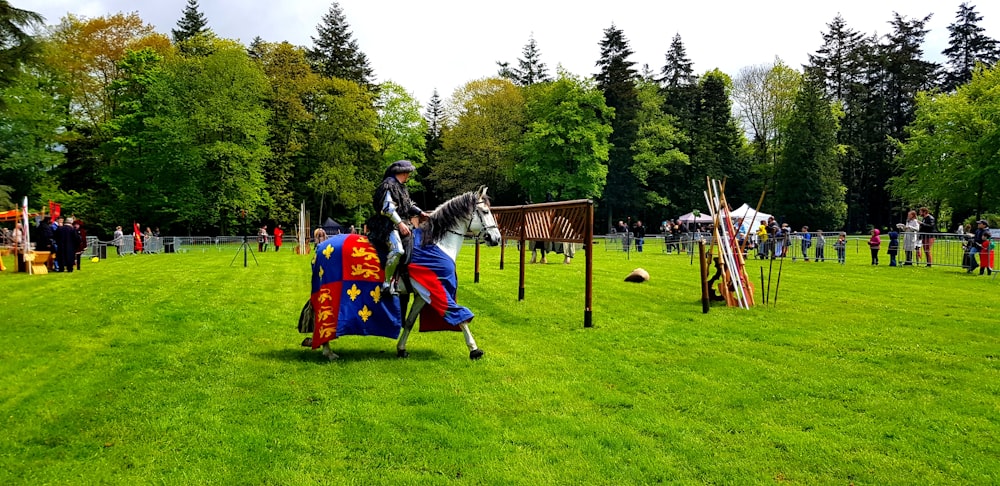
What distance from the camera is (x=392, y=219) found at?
24.1ft

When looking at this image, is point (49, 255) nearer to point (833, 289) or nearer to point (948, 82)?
point (833, 289)

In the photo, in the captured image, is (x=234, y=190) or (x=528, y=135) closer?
(x=234, y=190)

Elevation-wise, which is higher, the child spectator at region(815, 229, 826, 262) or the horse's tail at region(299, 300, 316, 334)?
the child spectator at region(815, 229, 826, 262)

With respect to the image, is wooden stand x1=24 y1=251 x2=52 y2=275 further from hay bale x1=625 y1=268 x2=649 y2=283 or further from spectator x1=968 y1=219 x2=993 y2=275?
spectator x1=968 y1=219 x2=993 y2=275

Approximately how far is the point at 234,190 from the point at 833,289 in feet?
134

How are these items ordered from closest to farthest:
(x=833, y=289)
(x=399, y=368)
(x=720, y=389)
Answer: (x=720, y=389)
(x=399, y=368)
(x=833, y=289)

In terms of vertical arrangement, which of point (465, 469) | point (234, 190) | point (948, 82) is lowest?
point (465, 469)

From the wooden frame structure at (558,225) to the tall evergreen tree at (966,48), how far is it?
61.0 metres

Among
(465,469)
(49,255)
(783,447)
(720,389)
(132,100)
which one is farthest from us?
(132,100)

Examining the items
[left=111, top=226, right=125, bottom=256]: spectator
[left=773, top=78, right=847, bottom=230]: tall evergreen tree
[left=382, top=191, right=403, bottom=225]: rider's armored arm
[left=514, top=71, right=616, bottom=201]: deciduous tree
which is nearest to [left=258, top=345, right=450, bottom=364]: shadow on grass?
[left=382, top=191, right=403, bottom=225]: rider's armored arm

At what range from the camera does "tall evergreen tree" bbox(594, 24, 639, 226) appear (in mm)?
57969

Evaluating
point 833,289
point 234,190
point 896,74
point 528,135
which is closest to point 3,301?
point 833,289

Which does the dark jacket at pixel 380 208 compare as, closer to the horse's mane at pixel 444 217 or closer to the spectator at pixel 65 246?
the horse's mane at pixel 444 217

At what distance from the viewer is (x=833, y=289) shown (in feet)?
50.0
